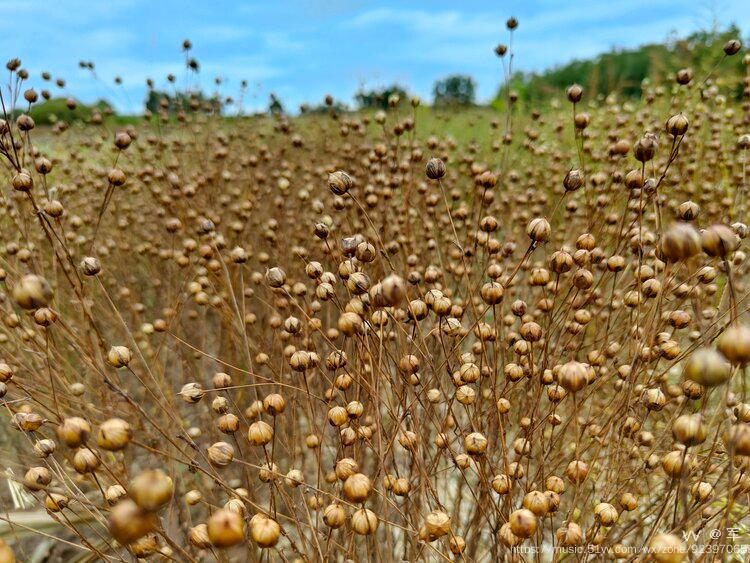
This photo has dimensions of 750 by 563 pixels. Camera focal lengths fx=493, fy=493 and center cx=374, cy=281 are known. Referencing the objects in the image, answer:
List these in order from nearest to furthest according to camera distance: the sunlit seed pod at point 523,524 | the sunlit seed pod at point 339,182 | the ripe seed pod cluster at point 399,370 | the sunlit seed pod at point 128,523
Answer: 1. the sunlit seed pod at point 128,523
2. the sunlit seed pod at point 523,524
3. the ripe seed pod cluster at point 399,370
4. the sunlit seed pod at point 339,182

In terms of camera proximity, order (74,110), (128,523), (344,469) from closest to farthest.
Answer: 1. (128,523)
2. (344,469)
3. (74,110)

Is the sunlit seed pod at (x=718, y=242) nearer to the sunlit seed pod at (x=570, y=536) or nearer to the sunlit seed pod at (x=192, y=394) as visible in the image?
the sunlit seed pod at (x=570, y=536)

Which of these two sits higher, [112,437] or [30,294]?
[30,294]

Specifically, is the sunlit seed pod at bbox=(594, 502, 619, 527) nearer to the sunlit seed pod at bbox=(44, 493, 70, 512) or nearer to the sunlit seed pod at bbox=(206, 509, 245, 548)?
the sunlit seed pod at bbox=(206, 509, 245, 548)

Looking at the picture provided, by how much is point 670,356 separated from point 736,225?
16.0 inches

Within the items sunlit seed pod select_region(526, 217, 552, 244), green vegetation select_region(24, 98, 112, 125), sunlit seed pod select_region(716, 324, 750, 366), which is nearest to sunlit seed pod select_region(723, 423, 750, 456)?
sunlit seed pod select_region(716, 324, 750, 366)

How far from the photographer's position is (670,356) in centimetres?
108

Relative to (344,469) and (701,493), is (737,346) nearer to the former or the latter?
(701,493)

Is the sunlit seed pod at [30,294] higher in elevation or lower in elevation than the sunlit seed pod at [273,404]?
higher

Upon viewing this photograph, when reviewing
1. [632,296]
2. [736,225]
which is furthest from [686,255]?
[736,225]

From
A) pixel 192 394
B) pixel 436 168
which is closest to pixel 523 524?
pixel 192 394

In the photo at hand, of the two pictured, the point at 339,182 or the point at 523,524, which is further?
the point at 339,182

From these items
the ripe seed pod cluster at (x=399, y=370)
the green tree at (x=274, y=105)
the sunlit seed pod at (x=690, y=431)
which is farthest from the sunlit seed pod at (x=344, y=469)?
the green tree at (x=274, y=105)

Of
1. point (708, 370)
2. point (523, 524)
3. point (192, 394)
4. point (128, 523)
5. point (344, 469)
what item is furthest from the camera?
point (192, 394)
